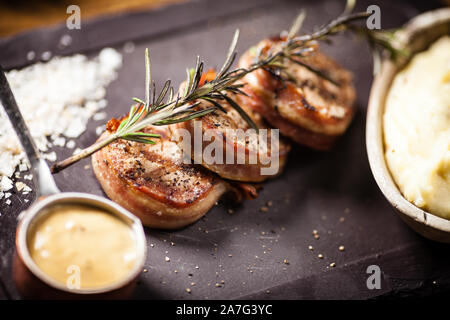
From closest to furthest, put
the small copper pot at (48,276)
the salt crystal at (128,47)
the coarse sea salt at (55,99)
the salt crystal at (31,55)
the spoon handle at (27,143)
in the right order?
1. the small copper pot at (48,276)
2. the spoon handle at (27,143)
3. the coarse sea salt at (55,99)
4. the salt crystal at (31,55)
5. the salt crystal at (128,47)

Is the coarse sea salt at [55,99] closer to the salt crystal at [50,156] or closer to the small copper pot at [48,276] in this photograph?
the salt crystal at [50,156]

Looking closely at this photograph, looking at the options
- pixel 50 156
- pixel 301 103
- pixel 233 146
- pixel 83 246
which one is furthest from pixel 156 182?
pixel 301 103

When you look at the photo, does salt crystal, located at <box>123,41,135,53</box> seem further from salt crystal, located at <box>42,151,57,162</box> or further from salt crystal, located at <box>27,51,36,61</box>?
salt crystal, located at <box>42,151,57,162</box>

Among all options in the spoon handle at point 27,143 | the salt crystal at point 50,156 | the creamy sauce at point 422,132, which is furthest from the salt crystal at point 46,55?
the creamy sauce at point 422,132

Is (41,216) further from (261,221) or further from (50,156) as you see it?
(261,221)
